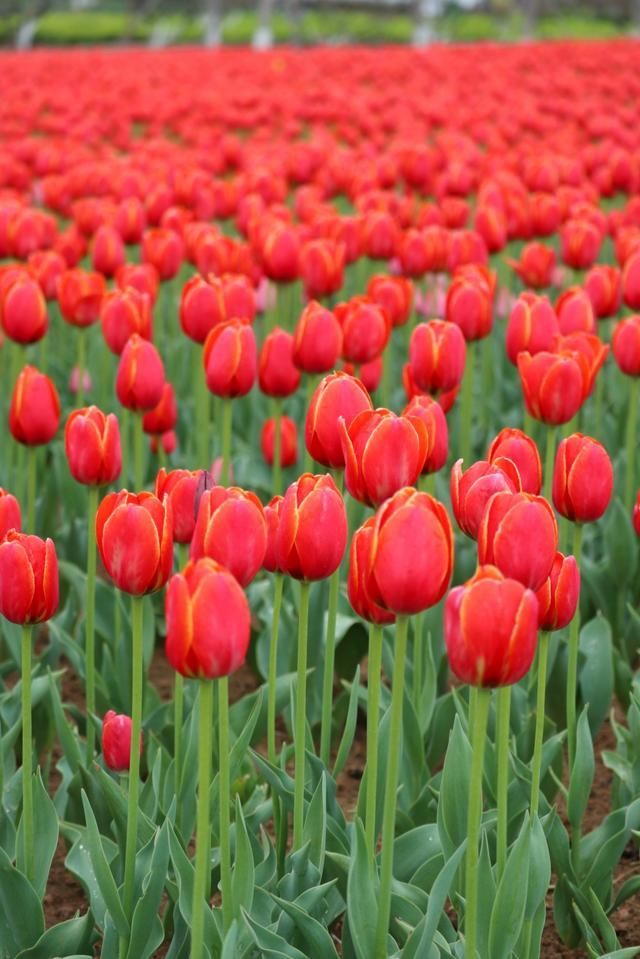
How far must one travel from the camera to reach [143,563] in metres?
1.87

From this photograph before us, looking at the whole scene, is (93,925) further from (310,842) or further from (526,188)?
(526,188)

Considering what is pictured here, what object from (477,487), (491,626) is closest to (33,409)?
(477,487)

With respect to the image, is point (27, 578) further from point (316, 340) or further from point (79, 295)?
point (79, 295)

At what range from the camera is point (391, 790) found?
1.82 meters

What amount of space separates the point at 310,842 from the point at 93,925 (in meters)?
0.37

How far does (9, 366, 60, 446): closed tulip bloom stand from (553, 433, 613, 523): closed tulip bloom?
1.04 m

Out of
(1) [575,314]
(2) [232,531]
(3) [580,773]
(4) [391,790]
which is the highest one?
(1) [575,314]

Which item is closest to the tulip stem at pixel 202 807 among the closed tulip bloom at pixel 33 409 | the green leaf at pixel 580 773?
the green leaf at pixel 580 773

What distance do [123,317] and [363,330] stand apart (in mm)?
593

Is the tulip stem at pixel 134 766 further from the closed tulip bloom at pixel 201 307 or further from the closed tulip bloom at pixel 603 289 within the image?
the closed tulip bloom at pixel 603 289

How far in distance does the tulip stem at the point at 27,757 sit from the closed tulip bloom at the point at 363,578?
0.51 meters

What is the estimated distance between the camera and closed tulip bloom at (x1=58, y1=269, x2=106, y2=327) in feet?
12.8

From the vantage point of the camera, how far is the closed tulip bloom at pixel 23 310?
3.38 metres

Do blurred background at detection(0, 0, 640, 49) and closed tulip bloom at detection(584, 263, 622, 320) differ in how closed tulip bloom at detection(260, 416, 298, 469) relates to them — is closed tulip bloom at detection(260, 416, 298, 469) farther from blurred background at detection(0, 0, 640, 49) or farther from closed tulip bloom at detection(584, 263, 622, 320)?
blurred background at detection(0, 0, 640, 49)
